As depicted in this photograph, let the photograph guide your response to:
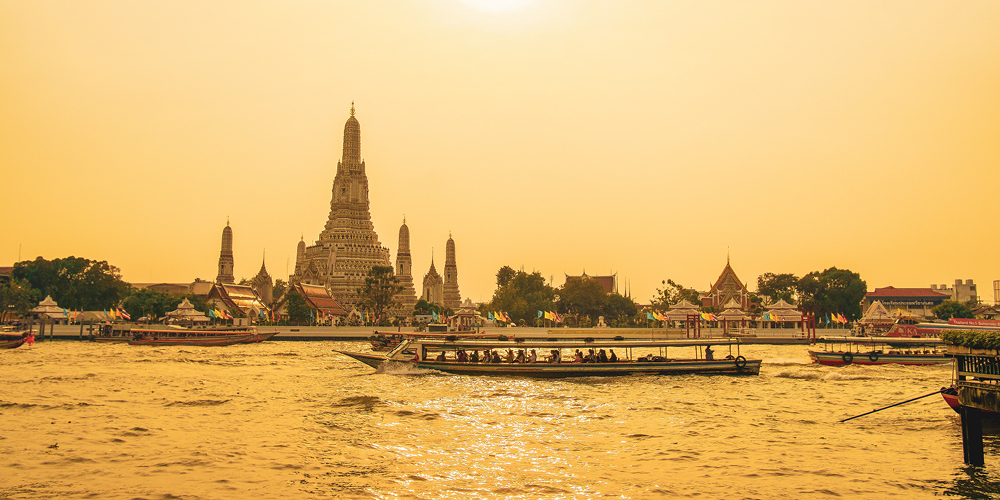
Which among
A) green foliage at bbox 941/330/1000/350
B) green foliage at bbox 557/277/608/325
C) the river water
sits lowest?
the river water

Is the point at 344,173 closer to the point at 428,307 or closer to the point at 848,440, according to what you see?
the point at 428,307

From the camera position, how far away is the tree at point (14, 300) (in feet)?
234

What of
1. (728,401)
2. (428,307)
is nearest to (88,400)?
(728,401)

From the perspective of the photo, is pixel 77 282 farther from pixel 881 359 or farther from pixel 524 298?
pixel 881 359

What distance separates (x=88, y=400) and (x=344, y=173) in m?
87.4

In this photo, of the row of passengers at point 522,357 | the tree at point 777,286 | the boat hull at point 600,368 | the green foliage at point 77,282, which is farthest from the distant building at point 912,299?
the green foliage at point 77,282

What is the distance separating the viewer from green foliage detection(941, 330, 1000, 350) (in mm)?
13070

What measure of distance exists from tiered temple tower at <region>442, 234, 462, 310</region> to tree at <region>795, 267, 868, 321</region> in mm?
49381

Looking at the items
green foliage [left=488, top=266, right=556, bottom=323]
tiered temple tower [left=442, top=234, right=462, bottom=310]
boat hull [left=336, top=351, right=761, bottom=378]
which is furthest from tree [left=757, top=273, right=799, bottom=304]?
boat hull [left=336, top=351, right=761, bottom=378]

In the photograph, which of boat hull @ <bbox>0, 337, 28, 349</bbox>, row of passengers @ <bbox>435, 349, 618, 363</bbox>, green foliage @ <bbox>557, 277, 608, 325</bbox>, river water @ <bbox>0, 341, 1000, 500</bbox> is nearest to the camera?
river water @ <bbox>0, 341, 1000, 500</bbox>

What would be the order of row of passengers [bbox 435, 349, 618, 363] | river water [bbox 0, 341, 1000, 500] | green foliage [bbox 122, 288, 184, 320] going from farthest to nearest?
green foliage [bbox 122, 288, 184, 320]
row of passengers [bbox 435, 349, 618, 363]
river water [bbox 0, 341, 1000, 500]

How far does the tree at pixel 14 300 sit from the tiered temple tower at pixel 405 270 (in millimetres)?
43498

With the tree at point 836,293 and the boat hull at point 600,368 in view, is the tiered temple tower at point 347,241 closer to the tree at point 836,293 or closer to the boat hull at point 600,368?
the tree at point 836,293

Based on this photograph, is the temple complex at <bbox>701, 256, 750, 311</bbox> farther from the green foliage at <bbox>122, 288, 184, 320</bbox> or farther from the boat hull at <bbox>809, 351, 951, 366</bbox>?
the green foliage at <bbox>122, 288, 184, 320</bbox>
